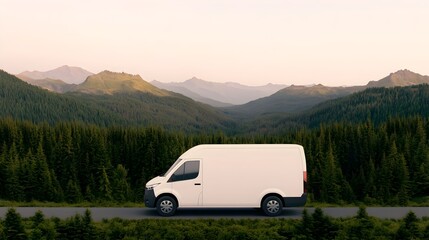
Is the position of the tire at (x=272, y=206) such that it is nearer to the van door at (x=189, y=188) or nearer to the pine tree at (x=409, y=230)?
the van door at (x=189, y=188)

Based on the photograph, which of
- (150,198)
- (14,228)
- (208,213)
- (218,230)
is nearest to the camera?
(14,228)

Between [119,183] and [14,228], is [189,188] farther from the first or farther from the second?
[119,183]

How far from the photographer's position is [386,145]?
3054 inches

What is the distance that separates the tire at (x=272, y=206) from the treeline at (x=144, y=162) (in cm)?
730

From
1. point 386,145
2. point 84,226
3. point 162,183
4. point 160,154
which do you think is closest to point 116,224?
point 84,226

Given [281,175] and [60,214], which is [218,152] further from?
[60,214]

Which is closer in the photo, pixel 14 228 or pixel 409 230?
pixel 14 228

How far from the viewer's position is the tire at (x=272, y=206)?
843 inches

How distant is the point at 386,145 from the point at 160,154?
1474 inches

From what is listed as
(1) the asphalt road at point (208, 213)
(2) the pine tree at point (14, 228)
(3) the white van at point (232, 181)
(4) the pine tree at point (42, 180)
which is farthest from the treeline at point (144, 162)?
(2) the pine tree at point (14, 228)

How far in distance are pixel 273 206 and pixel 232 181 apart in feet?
7.22

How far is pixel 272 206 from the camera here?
21.5 m

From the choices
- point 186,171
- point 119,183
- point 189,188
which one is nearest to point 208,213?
point 189,188

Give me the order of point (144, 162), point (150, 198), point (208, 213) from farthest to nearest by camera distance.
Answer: point (144, 162)
point (208, 213)
point (150, 198)
